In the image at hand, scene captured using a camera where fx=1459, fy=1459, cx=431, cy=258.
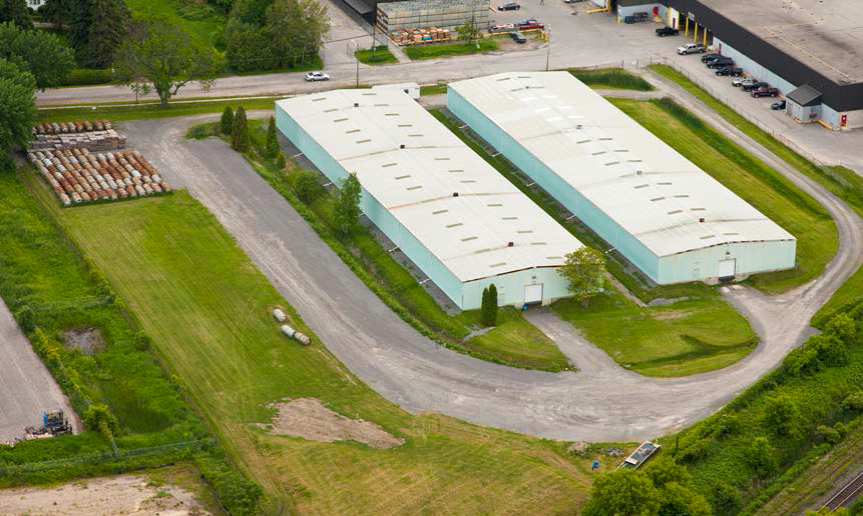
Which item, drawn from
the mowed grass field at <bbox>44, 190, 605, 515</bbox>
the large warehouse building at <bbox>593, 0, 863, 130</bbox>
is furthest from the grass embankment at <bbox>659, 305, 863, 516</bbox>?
the large warehouse building at <bbox>593, 0, 863, 130</bbox>

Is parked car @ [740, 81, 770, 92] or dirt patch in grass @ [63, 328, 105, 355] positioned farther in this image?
parked car @ [740, 81, 770, 92]

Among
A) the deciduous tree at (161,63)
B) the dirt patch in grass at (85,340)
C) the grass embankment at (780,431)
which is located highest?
the deciduous tree at (161,63)

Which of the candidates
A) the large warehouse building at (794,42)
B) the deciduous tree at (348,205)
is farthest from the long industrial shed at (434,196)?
the large warehouse building at (794,42)

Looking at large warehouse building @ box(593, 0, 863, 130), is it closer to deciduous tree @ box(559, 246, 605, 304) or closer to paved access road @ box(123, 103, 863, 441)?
paved access road @ box(123, 103, 863, 441)

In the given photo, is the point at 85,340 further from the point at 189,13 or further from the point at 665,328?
the point at 189,13

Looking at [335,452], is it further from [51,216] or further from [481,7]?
[481,7]

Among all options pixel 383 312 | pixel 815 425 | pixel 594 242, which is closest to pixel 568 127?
pixel 594 242

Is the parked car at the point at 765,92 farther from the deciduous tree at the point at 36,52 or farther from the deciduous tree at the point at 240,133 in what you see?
the deciduous tree at the point at 36,52
